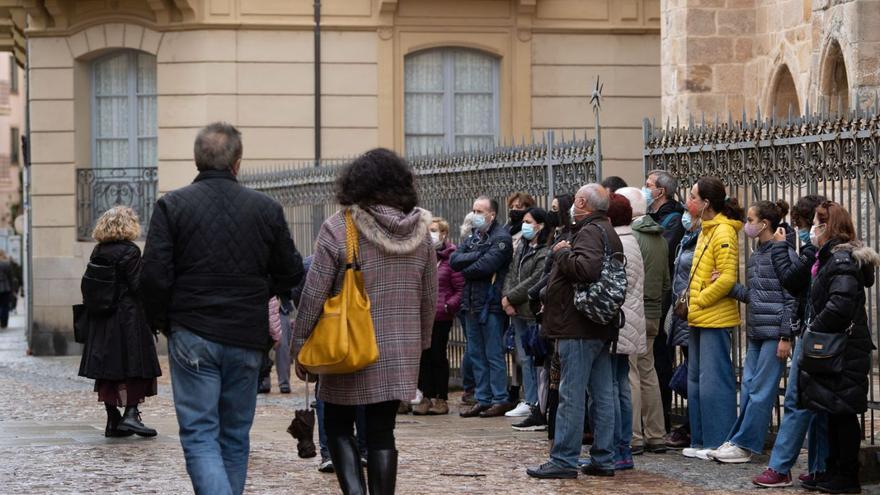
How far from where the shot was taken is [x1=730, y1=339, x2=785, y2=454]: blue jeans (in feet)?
35.1

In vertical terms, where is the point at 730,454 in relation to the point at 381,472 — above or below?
below

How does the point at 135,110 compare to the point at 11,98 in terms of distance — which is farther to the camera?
the point at 11,98

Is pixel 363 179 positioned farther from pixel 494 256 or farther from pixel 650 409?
pixel 494 256

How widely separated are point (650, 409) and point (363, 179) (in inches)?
151

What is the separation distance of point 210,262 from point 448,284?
670 centimetres

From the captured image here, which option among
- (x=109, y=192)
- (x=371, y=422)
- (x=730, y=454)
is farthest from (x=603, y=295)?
(x=109, y=192)

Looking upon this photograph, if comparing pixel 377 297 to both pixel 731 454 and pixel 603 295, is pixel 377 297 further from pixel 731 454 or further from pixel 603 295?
pixel 731 454

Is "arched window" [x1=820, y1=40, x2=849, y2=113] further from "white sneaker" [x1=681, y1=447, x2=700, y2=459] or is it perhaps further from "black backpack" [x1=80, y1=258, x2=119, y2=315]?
"black backpack" [x1=80, y1=258, x2=119, y2=315]

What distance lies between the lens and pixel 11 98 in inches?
3125

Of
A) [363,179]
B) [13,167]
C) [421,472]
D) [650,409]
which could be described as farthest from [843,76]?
[13,167]

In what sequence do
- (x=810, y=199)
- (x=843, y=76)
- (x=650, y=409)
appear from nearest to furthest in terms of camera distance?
(x=810, y=199), (x=650, y=409), (x=843, y=76)

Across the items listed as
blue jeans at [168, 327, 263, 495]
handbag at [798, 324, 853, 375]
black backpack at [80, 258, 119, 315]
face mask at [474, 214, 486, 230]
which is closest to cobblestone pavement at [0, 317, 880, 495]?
handbag at [798, 324, 853, 375]

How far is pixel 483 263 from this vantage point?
550 inches

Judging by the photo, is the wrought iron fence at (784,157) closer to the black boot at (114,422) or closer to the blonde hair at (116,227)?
the blonde hair at (116,227)
